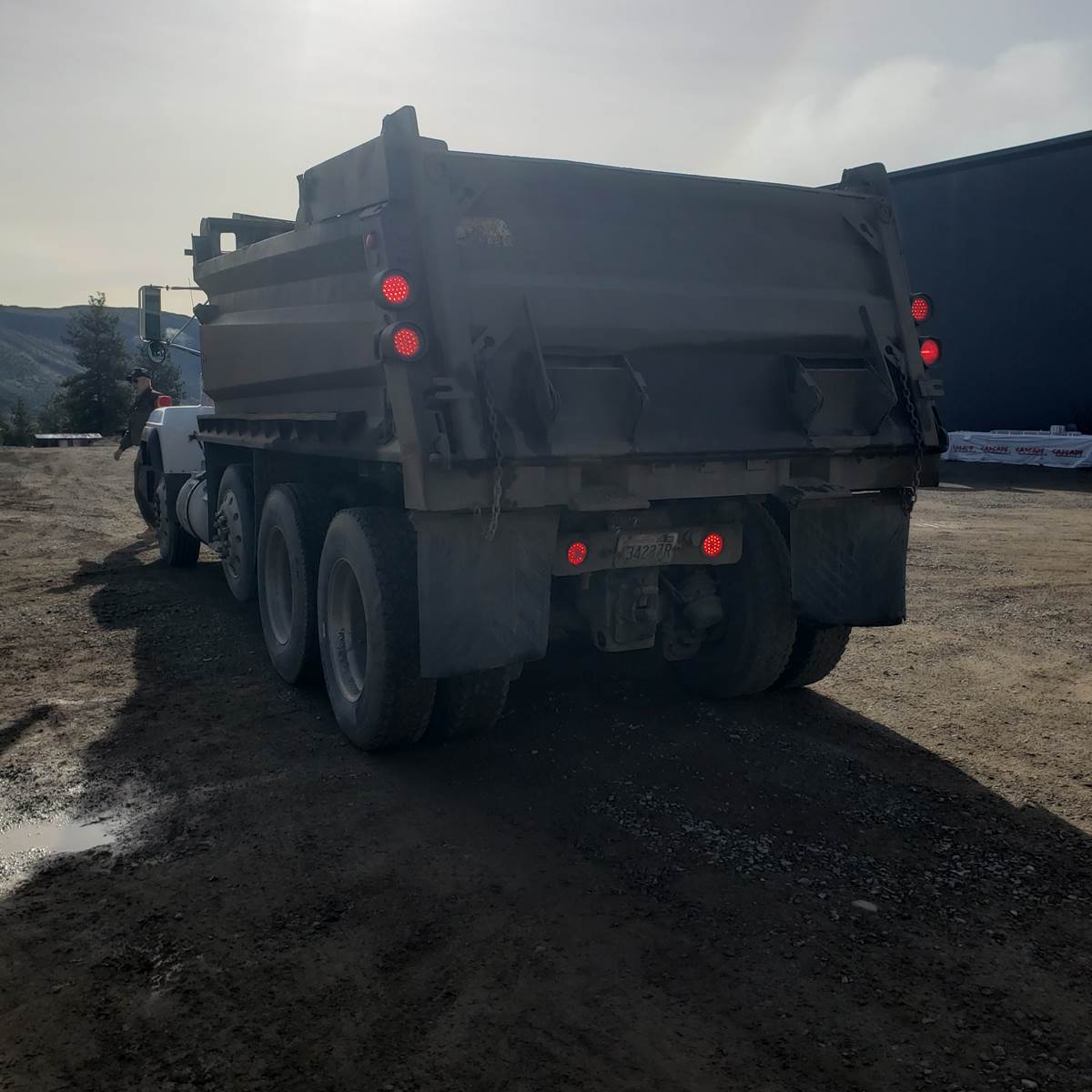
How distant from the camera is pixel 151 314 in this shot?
30.1 ft

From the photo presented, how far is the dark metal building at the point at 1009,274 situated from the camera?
24.3 metres

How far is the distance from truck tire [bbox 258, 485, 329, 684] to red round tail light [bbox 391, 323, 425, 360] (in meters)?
1.96

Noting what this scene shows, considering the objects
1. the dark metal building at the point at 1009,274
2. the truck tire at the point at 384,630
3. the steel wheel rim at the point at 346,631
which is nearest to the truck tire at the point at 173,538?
the steel wheel rim at the point at 346,631

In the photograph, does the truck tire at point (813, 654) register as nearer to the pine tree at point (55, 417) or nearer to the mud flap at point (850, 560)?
the mud flap at point (850, 560)

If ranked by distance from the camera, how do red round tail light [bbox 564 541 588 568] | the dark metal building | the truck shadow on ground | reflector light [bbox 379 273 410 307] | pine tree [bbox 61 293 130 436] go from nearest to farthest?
the truck shadow on ground < reflector light [bbox 379 273 410 307] < red round tail light [bbox 564 541 588 568] < the dark metal building < pine tree [bbox 61 293 130 436]

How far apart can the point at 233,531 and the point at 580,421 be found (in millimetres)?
3968

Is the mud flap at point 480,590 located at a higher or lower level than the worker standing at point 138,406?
lower

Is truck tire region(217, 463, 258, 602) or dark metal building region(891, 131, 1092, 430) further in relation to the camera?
dark metal building region(891, 131, 1092, 430)

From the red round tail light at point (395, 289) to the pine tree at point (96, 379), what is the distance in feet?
171

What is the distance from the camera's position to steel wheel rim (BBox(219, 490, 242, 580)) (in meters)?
7.33

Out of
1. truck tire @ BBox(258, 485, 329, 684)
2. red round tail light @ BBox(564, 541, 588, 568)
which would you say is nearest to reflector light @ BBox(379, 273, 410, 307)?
red round tail light @ BBox(564, 541, 588, 568)

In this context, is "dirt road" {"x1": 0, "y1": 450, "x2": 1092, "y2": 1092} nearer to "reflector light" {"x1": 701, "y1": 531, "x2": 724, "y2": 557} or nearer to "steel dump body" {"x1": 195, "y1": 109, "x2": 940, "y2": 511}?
"reflector light" {"x1": 701, "y1": 531, "x2": 724, "y2": 557}

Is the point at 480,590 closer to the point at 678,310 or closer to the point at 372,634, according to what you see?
the point at 372,634

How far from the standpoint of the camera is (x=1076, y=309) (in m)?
24.5
